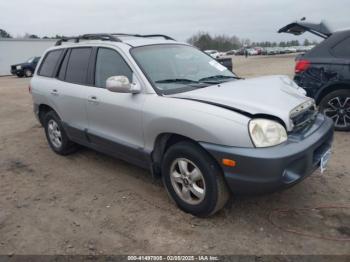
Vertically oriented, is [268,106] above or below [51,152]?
above

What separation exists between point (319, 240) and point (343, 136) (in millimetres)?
3412

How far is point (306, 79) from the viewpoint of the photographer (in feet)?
21.1

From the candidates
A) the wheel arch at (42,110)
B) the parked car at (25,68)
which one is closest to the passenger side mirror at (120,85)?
the wheel arch at (42,110)

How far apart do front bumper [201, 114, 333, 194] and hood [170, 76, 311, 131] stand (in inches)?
9.3

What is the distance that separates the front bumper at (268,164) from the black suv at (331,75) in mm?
3215

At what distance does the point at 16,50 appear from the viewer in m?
34.8

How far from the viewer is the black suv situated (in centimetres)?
609

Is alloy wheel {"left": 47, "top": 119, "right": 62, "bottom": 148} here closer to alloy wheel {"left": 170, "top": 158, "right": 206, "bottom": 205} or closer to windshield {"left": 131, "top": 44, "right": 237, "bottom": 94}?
windshield {"left": 131, "top": 44, "right": 237, "bottom": 94}

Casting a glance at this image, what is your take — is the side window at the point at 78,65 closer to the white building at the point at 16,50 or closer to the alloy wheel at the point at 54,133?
the alloy wheel at the point at 54,133

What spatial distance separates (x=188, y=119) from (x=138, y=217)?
3.87ft

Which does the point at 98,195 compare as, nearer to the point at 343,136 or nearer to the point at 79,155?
the point at 79,155

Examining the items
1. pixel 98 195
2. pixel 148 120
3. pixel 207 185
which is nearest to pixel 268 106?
pixel 207 185

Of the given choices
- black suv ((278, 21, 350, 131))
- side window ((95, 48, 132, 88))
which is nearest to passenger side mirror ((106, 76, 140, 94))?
side window ((95, 48, 132, 88))

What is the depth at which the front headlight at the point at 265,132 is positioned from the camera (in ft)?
10.2
